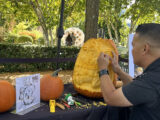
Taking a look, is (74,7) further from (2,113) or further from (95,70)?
(2,113)

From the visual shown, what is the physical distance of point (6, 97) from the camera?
3.28 feet

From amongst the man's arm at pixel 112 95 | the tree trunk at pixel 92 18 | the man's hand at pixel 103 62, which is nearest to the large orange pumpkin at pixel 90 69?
the man's hand at pixel 103 62

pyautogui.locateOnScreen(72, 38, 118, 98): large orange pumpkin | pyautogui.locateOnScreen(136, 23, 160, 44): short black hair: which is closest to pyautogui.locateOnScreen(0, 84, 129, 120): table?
pyautogui.locateOnScreen(72, 38, 118, 98): large orange pumpkin

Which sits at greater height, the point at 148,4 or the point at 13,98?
the point at 148,4

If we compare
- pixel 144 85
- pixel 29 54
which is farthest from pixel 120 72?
pixel 29 54

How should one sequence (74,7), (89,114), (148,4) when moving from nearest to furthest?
(89,114) → (74,7) → (148,4)

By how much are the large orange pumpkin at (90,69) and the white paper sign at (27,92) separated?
0.38 metres

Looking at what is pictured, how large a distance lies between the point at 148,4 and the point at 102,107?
23.9ft

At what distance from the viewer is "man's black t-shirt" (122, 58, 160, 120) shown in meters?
0.83

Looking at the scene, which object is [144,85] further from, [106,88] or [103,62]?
[103,62]

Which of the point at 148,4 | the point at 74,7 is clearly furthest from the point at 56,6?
the point at 148,4

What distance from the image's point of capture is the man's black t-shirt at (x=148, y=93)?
0.83m

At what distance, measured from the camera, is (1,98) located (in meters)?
0.98

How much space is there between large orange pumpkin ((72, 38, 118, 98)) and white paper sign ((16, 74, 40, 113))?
381 mm
